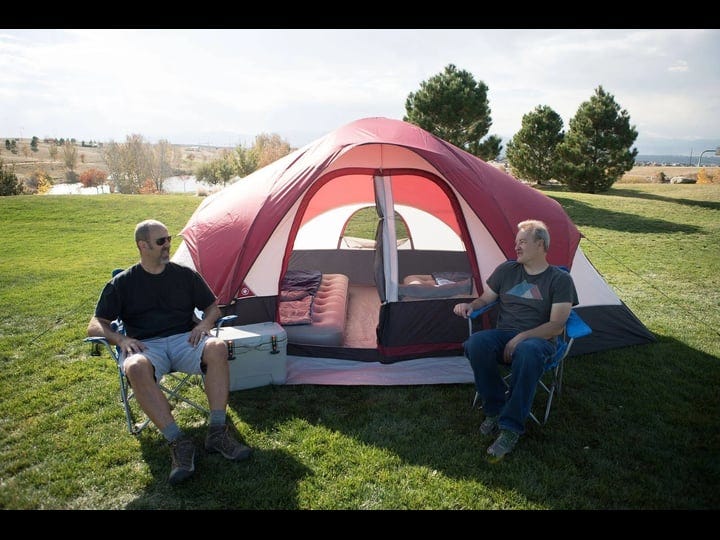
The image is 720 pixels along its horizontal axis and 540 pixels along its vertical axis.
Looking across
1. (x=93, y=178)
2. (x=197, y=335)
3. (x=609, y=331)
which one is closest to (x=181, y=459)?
(x=197, y=335)

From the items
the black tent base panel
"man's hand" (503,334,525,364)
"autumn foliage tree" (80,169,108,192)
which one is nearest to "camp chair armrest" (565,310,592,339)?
"man's hand" (503,334,525,364)

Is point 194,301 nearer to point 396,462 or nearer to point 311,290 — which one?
point 396,462

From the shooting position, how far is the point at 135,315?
3150 millimetres

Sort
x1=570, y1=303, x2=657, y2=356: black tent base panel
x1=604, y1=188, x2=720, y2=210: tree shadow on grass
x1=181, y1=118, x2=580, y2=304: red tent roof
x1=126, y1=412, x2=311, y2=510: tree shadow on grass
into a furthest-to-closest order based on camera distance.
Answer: x1=604, y1=188, x2=720, y2=210: tree shadow on grass
x1=570, y1=303, x2=657, y2=356: black tent base panel
x1=181, y1=118, x2=580, y2=304: red tent roof
x1=126, y1=412, x2=311, y2=510: tree shadow on grass

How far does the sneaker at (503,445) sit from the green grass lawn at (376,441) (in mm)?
56

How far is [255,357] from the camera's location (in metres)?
3.71

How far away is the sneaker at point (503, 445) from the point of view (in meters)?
2.88

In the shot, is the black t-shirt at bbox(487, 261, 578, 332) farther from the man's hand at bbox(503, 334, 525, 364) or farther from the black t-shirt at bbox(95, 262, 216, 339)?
Answer: the black t-shirt at bbox(95, 262, 216, 339)

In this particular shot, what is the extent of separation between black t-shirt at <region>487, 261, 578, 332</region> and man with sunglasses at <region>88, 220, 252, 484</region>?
1859 mm

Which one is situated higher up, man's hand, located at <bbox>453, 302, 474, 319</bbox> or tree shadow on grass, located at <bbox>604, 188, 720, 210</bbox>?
tree shadow on grass, located at <bbox>604, 188, 720, 210</bbox>

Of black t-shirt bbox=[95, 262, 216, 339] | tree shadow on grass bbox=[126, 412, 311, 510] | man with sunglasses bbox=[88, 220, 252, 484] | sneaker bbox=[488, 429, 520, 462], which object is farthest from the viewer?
black t-shirt bbox=[95, 262, 216, 339]

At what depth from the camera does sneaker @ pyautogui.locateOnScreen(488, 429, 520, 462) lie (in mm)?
2881

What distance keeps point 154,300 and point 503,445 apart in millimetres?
2336
